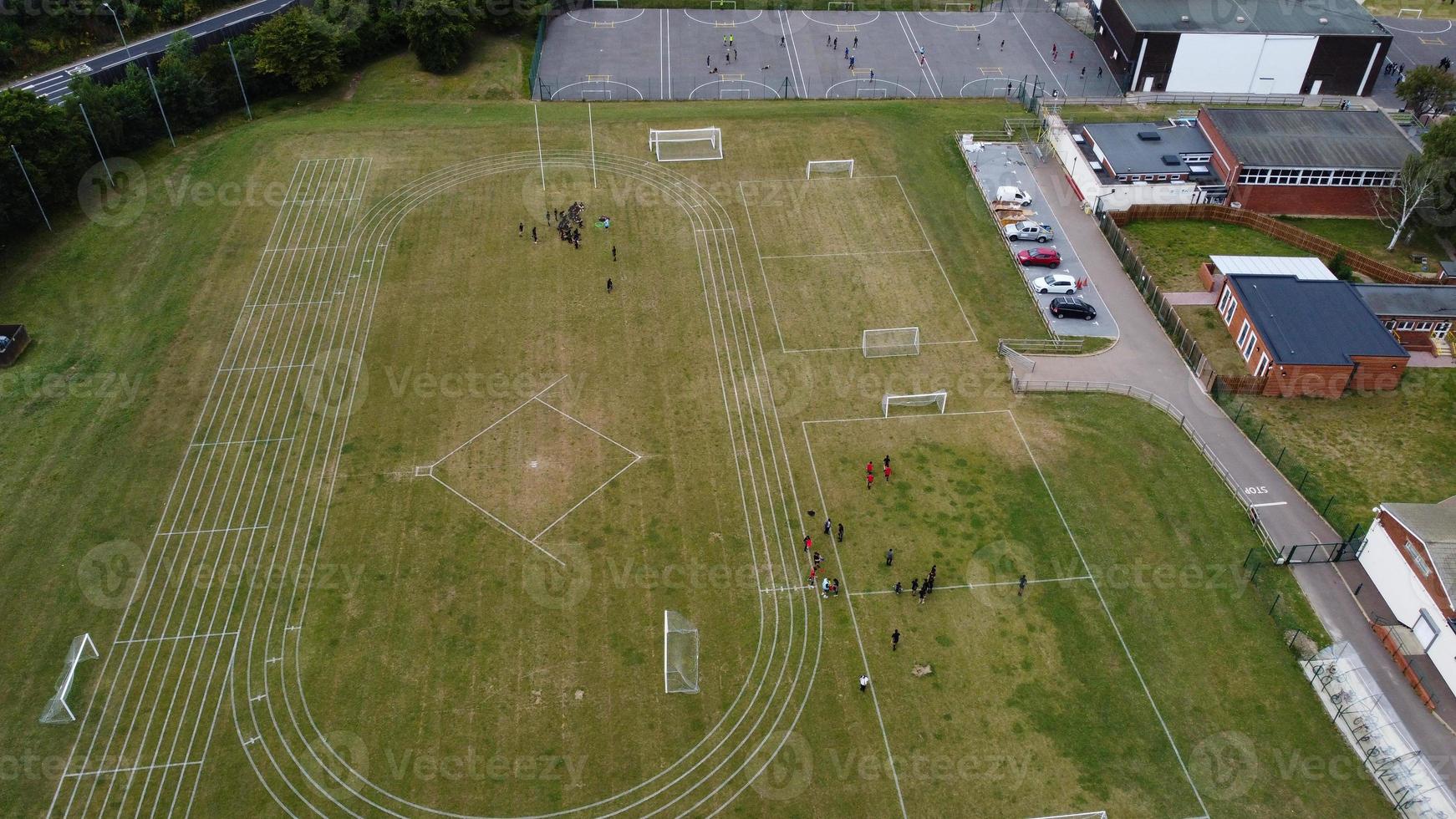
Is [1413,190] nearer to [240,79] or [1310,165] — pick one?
[1310,165]

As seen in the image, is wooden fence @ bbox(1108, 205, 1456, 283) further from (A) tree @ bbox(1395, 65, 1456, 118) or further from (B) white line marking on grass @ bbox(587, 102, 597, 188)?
(B) white line marking on grass @ bbox(587, 102, 597, 188)

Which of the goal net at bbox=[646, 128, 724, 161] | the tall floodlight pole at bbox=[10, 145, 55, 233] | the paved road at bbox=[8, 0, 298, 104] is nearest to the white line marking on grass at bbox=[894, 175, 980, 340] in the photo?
the goal net at bbox=[646, 128, 724, 161]

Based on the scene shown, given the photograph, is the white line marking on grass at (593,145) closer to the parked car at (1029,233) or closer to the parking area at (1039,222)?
the parking area at (1039,222)

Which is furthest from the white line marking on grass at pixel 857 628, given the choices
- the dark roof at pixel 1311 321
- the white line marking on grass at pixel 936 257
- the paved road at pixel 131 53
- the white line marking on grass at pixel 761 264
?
the paved road at pixel 131 53

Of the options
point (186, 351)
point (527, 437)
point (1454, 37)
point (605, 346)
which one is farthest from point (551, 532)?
point (1454, 37)

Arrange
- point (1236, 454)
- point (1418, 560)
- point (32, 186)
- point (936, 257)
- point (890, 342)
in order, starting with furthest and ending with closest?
point (936, 257) < point (32, 186) < point (890, 342) < point (1236, 454) < point (1418, 560)

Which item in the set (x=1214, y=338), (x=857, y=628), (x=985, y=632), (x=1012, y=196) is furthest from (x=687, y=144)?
(x=985, y=632)
